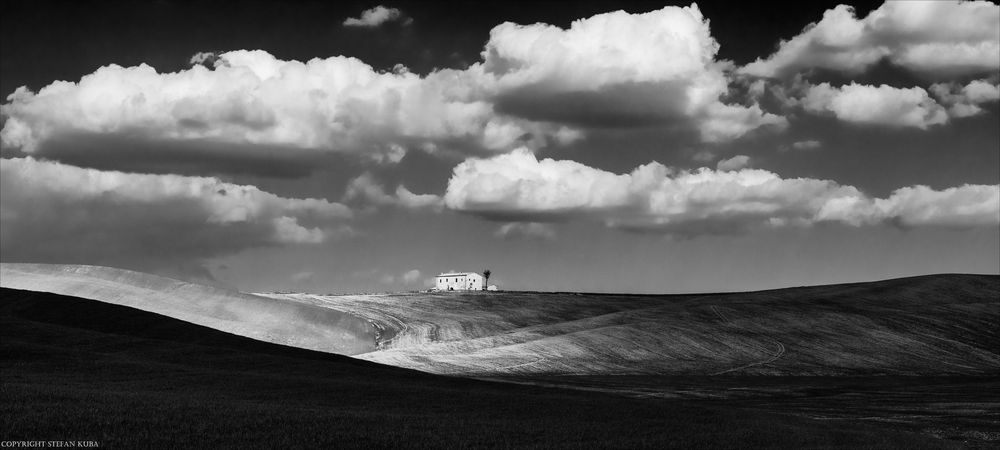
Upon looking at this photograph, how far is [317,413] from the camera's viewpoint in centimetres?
3186

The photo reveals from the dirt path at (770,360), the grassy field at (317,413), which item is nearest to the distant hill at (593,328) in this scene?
the dirt path at (770,360)

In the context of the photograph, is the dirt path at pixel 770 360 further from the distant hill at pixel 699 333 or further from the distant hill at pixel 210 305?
the distant hill at pixel 210 305

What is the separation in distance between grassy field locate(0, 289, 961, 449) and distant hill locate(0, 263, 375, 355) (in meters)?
39.2

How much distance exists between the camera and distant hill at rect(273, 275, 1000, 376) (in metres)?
88.9

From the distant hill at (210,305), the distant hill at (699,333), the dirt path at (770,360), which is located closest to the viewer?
the dirt path at (770,360)

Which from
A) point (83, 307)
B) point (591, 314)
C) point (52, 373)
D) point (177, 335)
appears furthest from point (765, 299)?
point (52, 373)

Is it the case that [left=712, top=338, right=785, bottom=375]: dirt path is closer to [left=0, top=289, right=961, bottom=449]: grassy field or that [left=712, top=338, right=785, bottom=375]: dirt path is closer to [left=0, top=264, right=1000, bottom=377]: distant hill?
[left=0, top=264, right=1000, bottom=377]: distant hill

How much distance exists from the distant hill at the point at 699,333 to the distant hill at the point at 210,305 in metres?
6.13

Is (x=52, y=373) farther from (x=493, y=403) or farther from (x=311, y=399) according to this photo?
(x=493, y=403)

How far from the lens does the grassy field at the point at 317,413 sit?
26484 millimetres

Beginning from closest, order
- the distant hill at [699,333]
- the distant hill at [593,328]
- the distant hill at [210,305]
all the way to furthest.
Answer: the distant hill at [699,333] < the distant hill at [593,328] < the distant hill at [210,305]

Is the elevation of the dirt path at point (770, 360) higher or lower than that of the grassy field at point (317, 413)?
lower

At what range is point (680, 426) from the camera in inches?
1337

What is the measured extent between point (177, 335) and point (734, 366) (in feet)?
199
